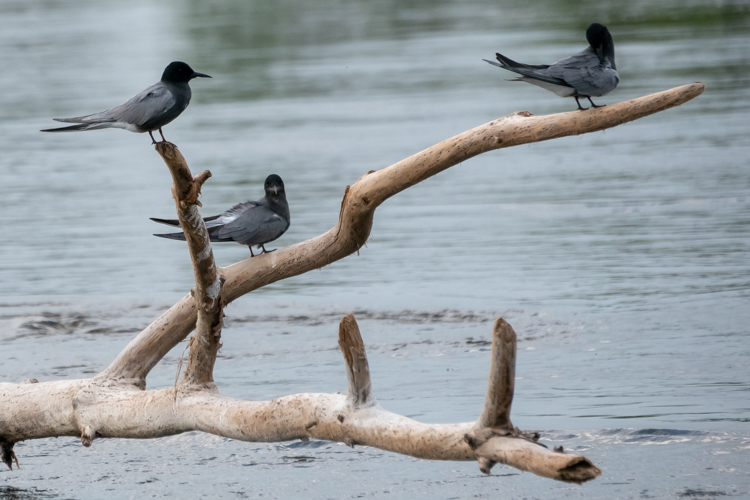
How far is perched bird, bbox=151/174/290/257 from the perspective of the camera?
628cm

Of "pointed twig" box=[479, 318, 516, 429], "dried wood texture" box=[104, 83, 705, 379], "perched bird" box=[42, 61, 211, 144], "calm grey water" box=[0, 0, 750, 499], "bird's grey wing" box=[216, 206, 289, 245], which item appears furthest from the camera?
"calm grey water" box=[0, 0, 750, 499]

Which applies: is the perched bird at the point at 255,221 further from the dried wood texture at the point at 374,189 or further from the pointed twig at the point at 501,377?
the pointed twig at the point at 501,377

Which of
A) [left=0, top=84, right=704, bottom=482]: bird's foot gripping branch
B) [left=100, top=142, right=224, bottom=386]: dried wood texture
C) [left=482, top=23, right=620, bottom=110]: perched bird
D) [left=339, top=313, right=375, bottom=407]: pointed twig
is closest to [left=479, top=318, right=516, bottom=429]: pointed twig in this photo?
[left=0, top=84, right=704, bottom=482]: bird's foot gripping branch

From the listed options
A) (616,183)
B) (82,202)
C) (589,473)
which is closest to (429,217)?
(616,183)

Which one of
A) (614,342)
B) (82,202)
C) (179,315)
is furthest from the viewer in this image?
(82,202)

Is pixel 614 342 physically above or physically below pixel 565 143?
below

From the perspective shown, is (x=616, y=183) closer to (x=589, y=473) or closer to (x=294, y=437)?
(x=294, y=437)

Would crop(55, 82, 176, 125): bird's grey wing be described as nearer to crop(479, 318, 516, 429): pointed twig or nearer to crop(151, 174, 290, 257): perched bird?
crop(151, 174, 290, 257): perched bird

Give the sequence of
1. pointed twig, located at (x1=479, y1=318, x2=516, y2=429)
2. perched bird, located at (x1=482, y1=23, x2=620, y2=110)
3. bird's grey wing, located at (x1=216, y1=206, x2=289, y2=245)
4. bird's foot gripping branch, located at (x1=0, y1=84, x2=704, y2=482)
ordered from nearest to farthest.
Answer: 1. pointed twig, located at (x1=479, y1=318, x2=516, y2=429)
2. bird's foot gripping branch, located at (x1=0, y1=84, x2=704, y2=482)
3. perched bird, located at (x1=482, y1=23, x2=620, y2=110)
4. bird's grey wing, located at (x1=216, y1=206, x2=289, y2=245)

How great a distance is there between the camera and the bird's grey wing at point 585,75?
19.8ft

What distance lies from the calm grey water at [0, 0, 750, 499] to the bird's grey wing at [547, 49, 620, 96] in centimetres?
222

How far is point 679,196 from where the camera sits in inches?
524

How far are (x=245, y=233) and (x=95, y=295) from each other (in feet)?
17.2

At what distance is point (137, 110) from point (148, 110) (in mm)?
59
